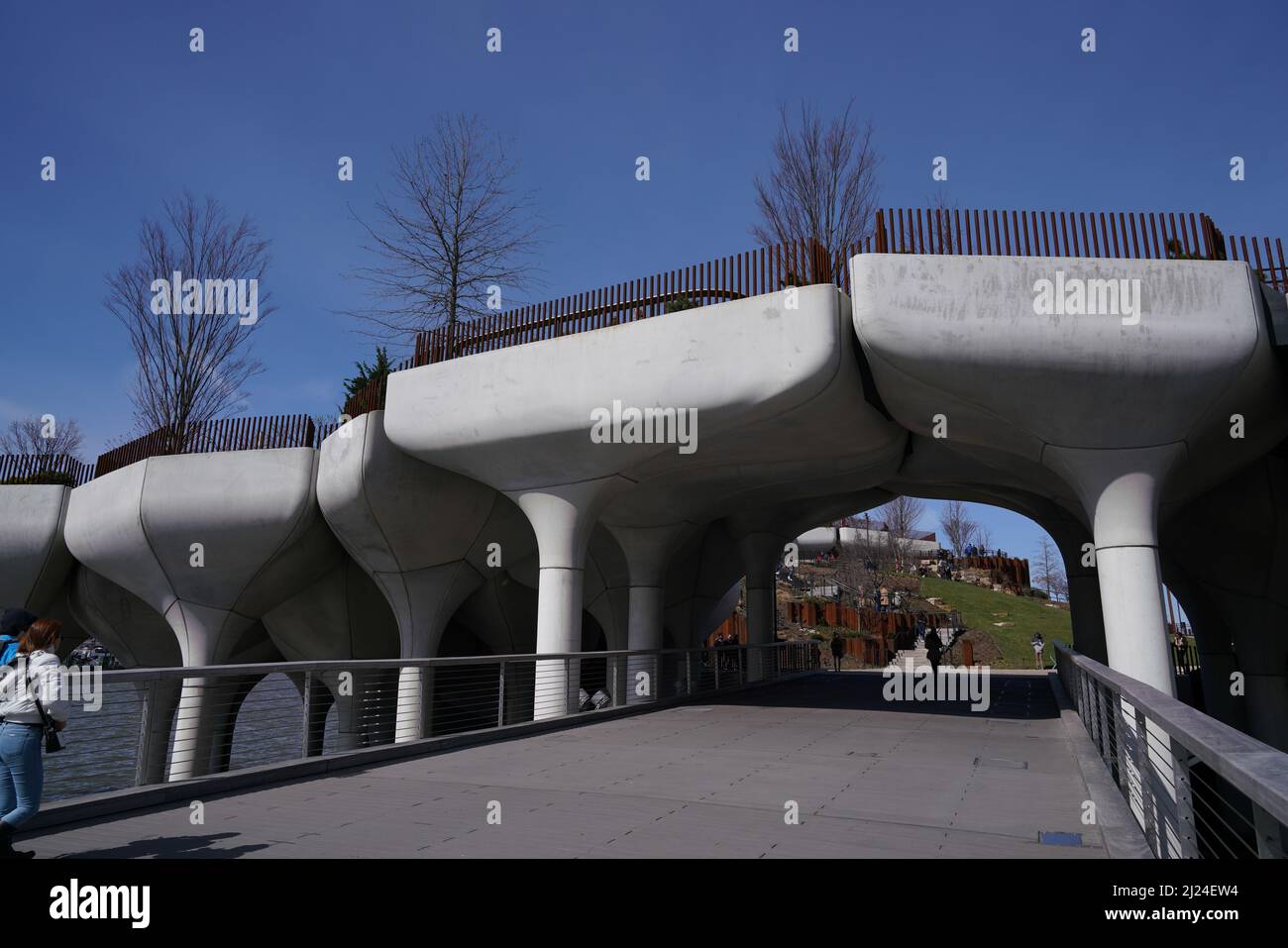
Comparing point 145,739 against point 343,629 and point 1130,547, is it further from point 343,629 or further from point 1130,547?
point 343,629

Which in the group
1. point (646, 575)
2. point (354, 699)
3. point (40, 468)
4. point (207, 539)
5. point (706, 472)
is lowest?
Answer: point (354, 699)

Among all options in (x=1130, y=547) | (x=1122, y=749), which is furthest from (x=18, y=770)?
(x=1130, y=547)

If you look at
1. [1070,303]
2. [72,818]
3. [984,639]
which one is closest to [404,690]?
[72,818]

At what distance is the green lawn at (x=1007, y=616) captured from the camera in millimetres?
42031

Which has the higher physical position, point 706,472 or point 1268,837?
point 706,472

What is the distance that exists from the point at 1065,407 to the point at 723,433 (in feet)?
16.6

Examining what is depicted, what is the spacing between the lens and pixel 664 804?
6.50 m

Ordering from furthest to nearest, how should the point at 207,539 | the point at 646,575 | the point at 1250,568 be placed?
the point at 646,575, the point at 207,539, the point at 1250,568

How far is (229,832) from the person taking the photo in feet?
18.0

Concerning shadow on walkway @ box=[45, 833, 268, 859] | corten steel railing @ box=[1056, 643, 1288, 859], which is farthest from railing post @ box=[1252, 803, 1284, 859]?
shadow on walkway @ box=[45, 833, 268, 859]

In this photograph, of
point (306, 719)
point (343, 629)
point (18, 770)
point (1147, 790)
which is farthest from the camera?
point (343, 629)

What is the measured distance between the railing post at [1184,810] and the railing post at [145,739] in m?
6.49

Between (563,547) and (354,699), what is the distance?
572cm
